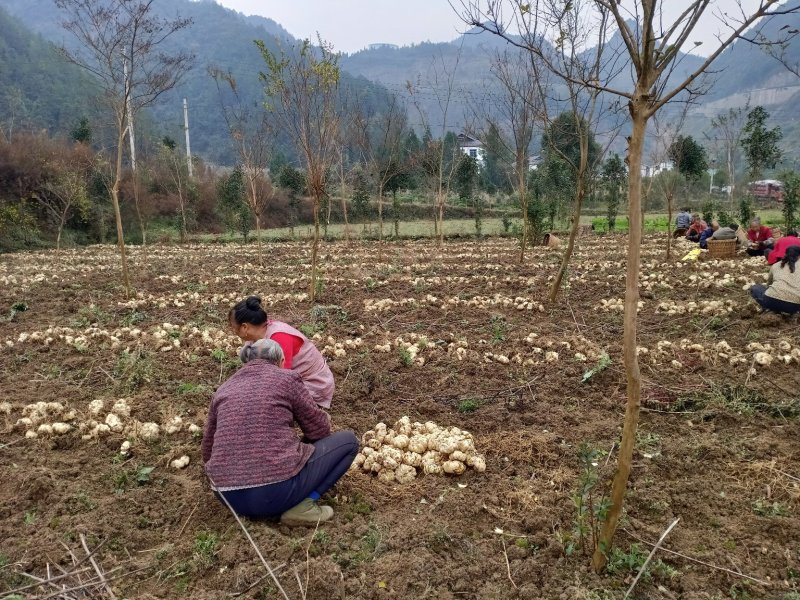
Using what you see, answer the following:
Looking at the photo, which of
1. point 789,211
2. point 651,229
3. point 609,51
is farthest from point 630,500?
point 651,229

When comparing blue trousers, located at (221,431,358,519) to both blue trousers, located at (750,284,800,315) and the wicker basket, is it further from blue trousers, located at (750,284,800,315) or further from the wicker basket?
the wicker basket

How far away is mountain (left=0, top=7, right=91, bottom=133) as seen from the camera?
4066 centimetres

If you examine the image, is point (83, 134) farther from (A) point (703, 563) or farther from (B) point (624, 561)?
(A) point (703, 563)

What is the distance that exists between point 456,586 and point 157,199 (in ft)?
95.3

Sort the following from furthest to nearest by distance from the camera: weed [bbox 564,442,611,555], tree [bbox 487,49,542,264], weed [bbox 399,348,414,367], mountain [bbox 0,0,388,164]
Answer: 1. mountain [bbox 0,0,388,164]
2. tree [bbox 487,49,542,264]
3. weed [bbox 399,348,414,367]
4. weed [bbox 564,442,611,555]

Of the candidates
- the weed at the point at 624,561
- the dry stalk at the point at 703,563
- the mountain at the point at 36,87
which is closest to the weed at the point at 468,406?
the dry stalk at the point at 703,563

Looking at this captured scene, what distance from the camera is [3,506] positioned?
3.25 metres

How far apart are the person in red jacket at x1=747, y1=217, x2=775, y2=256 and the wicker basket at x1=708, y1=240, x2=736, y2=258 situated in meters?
0.31

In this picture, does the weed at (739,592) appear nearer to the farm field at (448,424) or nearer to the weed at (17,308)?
the farm field at (448,424)

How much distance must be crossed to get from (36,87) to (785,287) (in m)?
54.9

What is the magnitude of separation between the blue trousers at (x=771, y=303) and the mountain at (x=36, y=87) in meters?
45.2

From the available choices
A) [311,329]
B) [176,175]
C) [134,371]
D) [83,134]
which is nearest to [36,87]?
[83,134]

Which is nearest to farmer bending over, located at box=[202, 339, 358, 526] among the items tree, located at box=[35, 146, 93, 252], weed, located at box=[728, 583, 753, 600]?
weed, located at box=[728, 583, 753, 600]

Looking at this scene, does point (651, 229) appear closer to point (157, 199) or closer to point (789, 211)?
point (789, 211)
